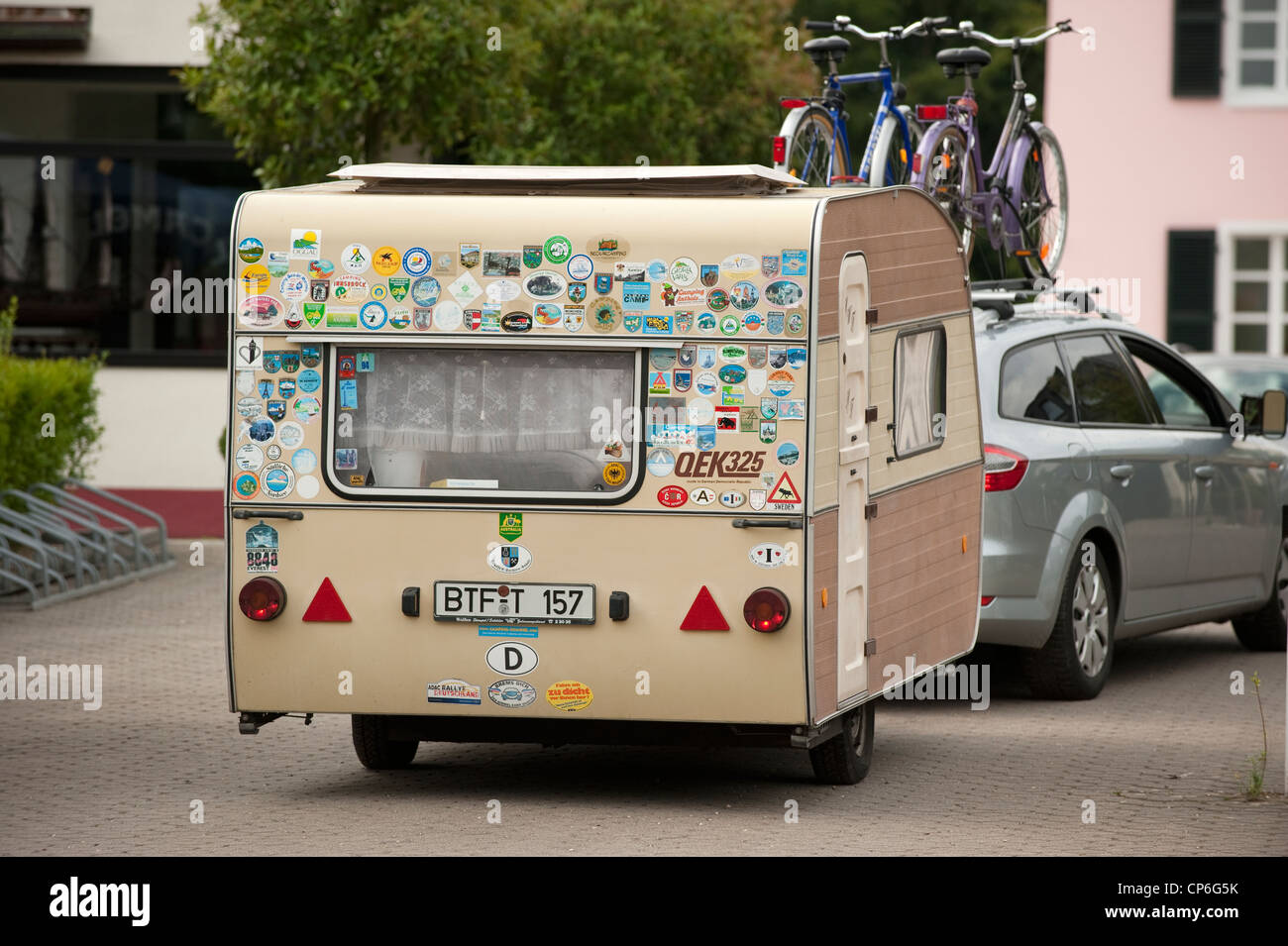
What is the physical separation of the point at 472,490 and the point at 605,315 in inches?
31.1

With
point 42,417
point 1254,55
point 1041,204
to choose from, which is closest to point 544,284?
point 1041,204

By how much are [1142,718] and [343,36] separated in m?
9.69

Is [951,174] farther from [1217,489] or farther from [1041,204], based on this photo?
[1217,489]

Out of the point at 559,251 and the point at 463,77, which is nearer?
the point at 559,251

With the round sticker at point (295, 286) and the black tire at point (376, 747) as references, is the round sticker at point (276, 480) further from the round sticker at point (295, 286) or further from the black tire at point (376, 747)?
the black tire at point (376, 747)

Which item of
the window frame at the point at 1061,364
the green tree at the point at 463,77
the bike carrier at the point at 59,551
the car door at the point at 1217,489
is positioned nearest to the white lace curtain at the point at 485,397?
the window frame at the point at 1061,364

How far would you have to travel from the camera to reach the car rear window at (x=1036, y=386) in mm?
10156

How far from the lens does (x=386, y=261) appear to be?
7.58 meters

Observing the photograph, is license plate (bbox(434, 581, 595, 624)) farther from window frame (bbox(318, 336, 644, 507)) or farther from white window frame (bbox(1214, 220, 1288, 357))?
white window frame (bbox(1214, 220, 1288, 357))

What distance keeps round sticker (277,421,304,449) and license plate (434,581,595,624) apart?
733 millimetres

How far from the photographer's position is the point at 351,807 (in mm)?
7812

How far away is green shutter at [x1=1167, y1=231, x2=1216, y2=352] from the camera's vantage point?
24.0 metres

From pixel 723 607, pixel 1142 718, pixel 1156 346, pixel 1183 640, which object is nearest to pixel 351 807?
pixel 723 607

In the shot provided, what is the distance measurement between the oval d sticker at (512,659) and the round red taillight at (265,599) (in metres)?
0.79
